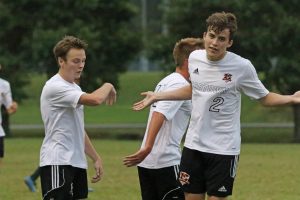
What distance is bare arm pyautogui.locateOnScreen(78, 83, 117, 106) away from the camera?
744cm

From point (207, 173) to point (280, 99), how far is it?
89cm

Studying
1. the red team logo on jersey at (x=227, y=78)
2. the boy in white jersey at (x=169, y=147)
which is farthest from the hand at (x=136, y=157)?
the red team logo on jersey at (x=227, y=78)

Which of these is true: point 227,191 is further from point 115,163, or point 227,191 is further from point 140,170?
point 115,163

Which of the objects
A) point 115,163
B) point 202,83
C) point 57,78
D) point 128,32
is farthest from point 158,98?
point 128,32

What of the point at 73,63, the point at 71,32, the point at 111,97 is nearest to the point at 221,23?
the point at 111,97

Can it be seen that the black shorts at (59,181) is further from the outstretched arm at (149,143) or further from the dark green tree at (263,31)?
the dark green tree at (263,31)

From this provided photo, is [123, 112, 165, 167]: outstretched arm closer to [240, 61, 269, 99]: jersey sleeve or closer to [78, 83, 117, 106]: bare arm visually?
→ [78, 83, 117, 106]: bare arm

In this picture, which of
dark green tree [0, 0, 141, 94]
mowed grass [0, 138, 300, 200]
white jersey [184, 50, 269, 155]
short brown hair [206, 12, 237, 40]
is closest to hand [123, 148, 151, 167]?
white jersey [184, 50, 269, 155]

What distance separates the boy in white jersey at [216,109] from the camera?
744cm

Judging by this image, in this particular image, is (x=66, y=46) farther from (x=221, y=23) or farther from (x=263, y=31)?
(x=263, y=31)

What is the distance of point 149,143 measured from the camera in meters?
7.72

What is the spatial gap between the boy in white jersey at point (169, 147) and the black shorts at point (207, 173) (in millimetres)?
529

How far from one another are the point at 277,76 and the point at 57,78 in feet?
88.9

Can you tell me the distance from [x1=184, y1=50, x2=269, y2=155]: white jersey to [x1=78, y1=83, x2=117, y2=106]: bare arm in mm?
716
